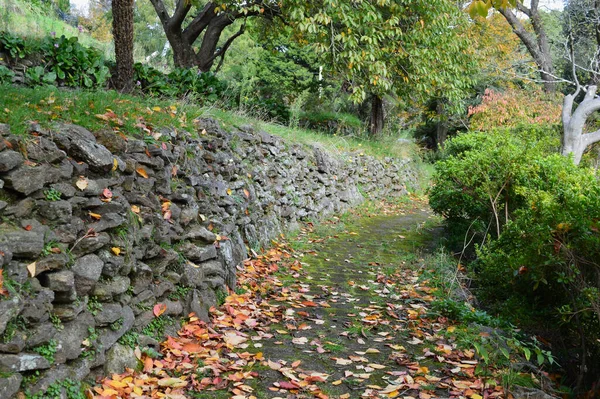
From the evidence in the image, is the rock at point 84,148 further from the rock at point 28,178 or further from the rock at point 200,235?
the rock at point 200,235

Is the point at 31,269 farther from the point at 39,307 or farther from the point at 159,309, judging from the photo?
the point at 159,309

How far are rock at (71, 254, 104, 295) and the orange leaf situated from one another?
717 mm

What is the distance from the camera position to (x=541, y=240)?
4.24m

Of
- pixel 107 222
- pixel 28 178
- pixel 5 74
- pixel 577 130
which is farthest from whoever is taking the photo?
pixel 577 130

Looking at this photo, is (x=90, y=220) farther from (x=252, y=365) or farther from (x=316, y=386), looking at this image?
(x=316, y=386)

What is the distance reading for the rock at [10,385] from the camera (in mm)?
2760

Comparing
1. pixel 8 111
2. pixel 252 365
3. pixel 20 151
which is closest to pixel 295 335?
pixel 252 365

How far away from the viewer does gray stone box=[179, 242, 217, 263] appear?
5109 mm

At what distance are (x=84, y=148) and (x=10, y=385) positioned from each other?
191 cm

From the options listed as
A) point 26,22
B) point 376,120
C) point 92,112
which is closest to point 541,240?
point 92,112

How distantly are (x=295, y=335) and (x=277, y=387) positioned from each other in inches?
40.0

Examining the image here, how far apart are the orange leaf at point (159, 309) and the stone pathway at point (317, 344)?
0.82ft

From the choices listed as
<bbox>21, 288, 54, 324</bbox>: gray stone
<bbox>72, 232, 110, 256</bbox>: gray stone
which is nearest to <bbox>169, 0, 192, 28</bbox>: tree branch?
<bbox>72, 232, 110, 256</bbox>: gray stone

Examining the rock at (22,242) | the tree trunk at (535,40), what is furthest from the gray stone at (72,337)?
the tree trunk at (535,40)
